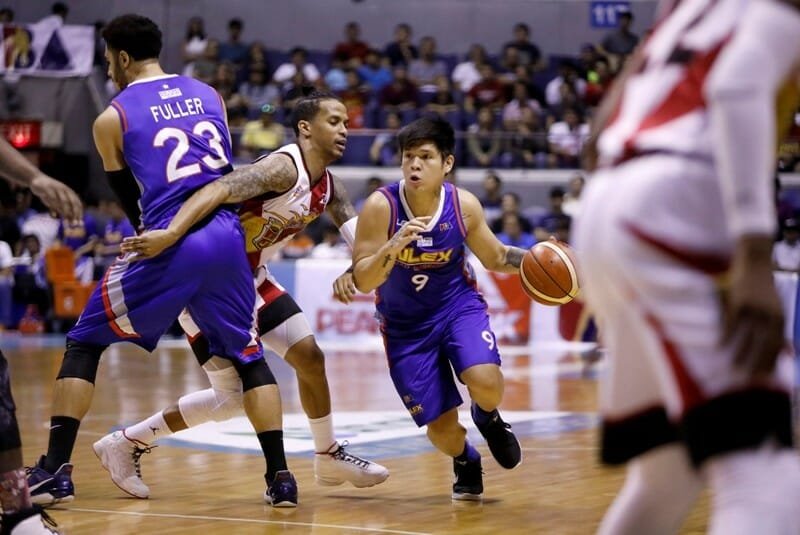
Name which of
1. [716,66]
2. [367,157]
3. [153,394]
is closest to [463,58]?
[367,157]

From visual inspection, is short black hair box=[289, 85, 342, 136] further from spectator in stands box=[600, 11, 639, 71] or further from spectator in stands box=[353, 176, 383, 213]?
spectator in stands box=[600, 11, 639, 71]

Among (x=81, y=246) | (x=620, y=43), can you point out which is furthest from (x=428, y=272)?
(x=620, y=43)

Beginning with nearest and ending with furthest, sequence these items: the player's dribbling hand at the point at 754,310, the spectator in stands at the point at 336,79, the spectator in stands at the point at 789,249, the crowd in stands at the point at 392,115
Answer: the player's dribbling hand at the point at 754,310 → the spectator in stands at the point at 789,249 → the crowd in stands at the point at 392,115 → the spectator in stands at the point at 336,79

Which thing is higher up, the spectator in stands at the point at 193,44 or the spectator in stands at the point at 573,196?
the spectator in stands at the point at 193,44

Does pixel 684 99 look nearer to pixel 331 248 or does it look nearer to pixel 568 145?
pixel 331 248

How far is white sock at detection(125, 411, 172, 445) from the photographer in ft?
18.9

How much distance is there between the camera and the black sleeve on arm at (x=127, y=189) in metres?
5.42

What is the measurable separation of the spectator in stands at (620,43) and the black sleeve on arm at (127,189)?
14.3 m

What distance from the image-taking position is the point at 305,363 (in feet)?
19.1

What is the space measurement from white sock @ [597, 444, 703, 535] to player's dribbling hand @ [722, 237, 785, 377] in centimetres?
37

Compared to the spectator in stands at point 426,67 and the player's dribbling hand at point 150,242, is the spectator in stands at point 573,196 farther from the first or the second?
the player's dribbling hand at point 150,242

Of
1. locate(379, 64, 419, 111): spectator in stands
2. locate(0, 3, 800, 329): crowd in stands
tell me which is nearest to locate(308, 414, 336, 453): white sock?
locate(0, 3, 800, 329): crowd in stands

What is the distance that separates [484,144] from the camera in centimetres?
1769

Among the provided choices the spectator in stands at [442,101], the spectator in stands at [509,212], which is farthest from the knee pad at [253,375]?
the spectator in stands at [442,101]
